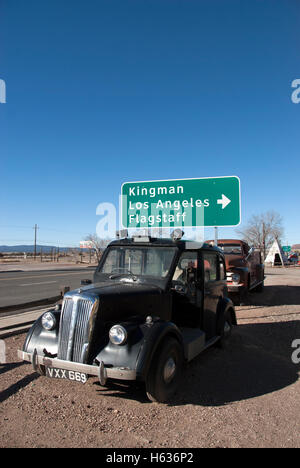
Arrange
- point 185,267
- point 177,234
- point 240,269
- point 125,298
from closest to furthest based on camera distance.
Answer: point 125,298 → point 177,234 → point 185,267 → point 240,269

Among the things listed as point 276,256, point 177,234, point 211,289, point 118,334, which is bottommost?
point 118,334

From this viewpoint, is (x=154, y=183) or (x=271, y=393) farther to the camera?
(x=154, y=183)

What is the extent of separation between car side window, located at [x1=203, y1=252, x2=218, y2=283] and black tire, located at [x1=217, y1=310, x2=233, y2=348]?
83 cm

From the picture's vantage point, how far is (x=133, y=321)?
3893 mm

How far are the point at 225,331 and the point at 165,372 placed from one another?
2.70 metres

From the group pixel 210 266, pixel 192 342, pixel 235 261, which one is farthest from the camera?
pixel 235 261

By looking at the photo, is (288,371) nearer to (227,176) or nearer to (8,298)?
(227,176)

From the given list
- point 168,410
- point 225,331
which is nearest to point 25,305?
point 168,410

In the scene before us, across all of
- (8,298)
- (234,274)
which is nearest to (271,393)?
(234,274)

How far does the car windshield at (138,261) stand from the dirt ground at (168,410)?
5.00ft

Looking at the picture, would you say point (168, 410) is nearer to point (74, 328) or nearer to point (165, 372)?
point (165, 372)
